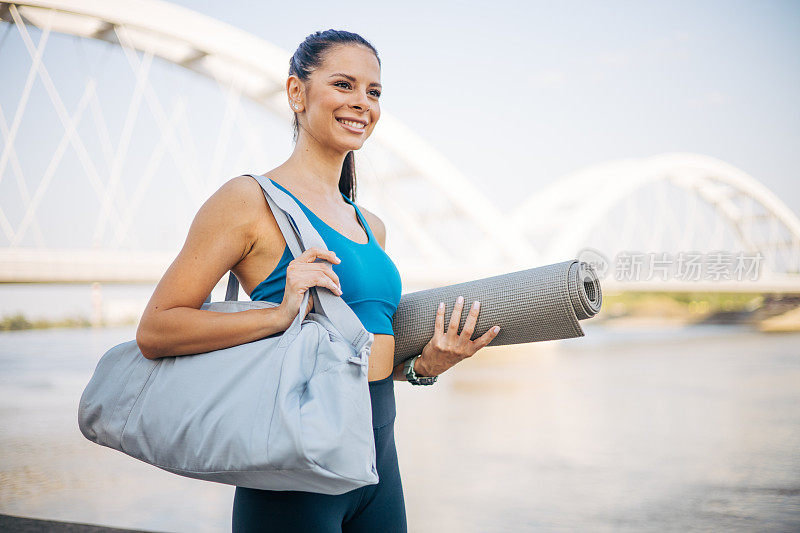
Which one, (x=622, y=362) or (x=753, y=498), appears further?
(x=622, y=362)

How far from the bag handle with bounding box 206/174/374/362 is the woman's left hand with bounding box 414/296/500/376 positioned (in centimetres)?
30

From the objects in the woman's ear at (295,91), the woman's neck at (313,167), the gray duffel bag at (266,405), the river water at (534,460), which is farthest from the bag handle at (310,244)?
the river water at (534,460)

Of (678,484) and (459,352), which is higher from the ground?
(459,352)

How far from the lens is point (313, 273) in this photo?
1.17 m

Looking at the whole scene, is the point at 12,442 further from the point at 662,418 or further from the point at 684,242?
Answer: the point at 684,242

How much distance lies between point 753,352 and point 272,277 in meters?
24.0

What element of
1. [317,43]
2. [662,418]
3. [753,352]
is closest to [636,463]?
[662,418]

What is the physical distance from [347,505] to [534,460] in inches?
229

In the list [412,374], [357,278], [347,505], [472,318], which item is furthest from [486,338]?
[347,505]

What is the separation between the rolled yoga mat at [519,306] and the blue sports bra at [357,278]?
5.4 inches

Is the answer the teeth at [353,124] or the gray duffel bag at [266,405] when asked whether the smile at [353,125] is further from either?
the gray duffel bag at [266,405]

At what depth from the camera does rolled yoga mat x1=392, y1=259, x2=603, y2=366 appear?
4.63ft

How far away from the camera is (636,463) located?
666 cm

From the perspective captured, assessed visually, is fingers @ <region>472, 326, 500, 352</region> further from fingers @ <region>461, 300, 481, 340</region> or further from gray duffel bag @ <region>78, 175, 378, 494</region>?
gray duffel bag @ <region>78, 175, 378, 494</region>
